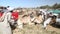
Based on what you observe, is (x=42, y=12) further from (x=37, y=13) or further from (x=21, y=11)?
(x=21, y=11)

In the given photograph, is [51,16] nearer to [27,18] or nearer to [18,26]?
[27,18]

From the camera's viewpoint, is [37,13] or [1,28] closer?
[1,28]

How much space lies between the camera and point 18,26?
19.0 feet

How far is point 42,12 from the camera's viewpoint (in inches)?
325

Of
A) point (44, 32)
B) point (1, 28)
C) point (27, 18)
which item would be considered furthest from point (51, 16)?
point (1, 28)

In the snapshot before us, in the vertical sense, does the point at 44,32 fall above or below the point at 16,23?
below

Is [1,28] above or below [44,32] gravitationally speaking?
above

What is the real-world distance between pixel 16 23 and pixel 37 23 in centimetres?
198

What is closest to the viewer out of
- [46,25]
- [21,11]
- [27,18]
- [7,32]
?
[7,32]

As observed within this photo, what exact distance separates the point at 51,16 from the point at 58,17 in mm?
799

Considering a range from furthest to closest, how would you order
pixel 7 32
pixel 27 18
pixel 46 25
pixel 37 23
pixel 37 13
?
pixel 37 13
pixel 27 18
pixel 37 23
pixel 46 25
pixel 7 32

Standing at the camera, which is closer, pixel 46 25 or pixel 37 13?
pixel 46 25

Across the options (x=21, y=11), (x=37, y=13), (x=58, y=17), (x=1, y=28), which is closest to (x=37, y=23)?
(x=58, y=17)

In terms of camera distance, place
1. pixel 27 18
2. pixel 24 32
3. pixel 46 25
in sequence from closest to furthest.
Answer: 1. pixel 24 32
2. pixel 46 25
3. pixel 27 18
